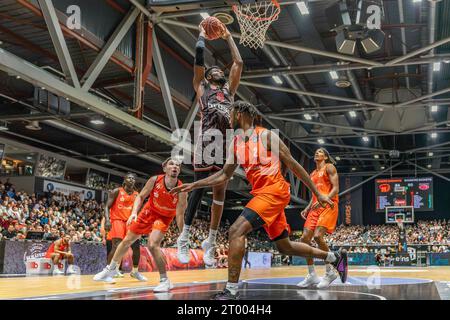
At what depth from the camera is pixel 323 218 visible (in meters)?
8.34

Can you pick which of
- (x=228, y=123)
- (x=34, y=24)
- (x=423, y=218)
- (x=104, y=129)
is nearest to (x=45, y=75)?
(x=34, y=24)

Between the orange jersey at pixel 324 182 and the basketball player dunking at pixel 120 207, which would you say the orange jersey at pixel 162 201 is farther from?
the basketball player dunking at pixel 120 207

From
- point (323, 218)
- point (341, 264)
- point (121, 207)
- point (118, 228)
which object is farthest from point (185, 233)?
point (118, 228)

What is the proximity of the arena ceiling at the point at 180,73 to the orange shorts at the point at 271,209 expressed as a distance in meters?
5.48

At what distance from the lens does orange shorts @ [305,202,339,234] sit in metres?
8.31

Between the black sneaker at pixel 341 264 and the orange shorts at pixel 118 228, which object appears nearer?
the black sneaker at pixel 341 264

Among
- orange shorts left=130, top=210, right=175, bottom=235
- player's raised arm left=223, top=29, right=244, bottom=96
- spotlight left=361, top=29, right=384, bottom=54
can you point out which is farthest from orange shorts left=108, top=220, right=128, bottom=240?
spotlight left=361, top=29, right=384, bottom=54

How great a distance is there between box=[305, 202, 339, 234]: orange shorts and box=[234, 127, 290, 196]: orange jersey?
2.84 meters

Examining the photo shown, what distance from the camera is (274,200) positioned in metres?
5.50

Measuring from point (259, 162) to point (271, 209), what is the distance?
0.53 metres

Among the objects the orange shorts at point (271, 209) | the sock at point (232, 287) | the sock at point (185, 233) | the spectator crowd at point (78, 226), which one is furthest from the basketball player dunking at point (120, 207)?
the sock at point (232, 287)

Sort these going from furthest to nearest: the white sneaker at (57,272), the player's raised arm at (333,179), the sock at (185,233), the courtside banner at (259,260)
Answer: the courtside banner at (259,260) < the white sneaker at (57,272) < the player's raised arm at (333,179) < the sock at (185,233)

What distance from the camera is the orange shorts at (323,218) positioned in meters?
8.31

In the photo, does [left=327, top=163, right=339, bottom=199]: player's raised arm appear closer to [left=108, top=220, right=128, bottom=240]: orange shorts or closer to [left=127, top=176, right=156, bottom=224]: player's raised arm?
[left=127, top=176, right=156, bottom=224]: player's raised arm
